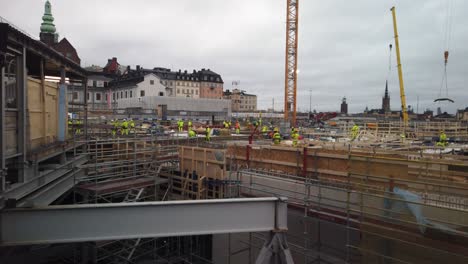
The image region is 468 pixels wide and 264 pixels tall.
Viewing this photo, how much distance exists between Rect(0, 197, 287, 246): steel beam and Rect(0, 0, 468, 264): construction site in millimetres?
19

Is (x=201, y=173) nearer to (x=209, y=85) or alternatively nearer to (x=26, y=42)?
(x=26, y=42)

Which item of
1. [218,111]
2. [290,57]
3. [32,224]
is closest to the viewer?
[32,224]

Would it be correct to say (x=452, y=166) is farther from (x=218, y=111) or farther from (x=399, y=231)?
(x=218, y=111)

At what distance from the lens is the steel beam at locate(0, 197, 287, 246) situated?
5422mm

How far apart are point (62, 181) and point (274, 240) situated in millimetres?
6773

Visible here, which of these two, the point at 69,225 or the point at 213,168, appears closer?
the point at 69,225

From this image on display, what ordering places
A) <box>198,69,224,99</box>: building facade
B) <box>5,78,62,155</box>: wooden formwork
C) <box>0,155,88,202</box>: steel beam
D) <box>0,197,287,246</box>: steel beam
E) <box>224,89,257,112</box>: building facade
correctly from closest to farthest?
<box>0,197,287,246</box>: steel beam
<box>0,155,88,202</box>: steel beam
<box>5,78,62,155</box>: wooden formwork
<box>198,69,224,99</box>: building facade
<box>224,89,257,112</box>: building facade

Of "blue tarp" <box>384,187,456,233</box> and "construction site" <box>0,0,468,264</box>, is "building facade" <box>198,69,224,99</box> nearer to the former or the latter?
"construction site" <box>0,0,468,264</box>

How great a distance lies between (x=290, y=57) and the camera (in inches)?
2189

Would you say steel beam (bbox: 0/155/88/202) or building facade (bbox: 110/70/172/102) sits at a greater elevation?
building facade (bbox: 110/70/172/102)

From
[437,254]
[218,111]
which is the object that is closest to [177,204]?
[437,254]

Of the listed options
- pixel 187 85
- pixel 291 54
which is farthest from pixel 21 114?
pixel 187 85

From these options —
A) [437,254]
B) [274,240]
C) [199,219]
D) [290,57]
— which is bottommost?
[437,254]

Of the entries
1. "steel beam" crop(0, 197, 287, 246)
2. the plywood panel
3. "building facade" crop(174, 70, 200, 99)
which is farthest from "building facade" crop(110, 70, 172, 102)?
"steel beam" crop(0, 197, 287, 246)
